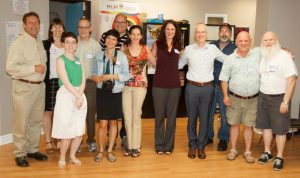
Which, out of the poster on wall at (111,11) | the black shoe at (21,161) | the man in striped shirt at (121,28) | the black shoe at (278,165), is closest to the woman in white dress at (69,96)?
the black shoe at (21,161)

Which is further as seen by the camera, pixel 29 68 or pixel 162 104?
pixel 162 104

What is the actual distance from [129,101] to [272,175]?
5.87 feet

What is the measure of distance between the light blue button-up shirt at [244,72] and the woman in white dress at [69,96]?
1697mm

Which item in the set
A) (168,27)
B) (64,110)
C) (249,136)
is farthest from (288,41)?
(64,110)

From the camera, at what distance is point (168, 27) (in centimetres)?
416

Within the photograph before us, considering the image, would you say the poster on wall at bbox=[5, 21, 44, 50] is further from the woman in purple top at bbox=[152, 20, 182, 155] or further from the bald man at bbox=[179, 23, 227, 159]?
the bald man at bbox=[179, 23, 227, 159]

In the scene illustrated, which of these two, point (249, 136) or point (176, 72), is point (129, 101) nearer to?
point (176, 72)

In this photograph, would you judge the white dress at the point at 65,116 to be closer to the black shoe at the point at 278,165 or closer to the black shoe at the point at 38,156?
the black shoe at the point at 38,156

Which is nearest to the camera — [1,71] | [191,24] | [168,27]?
[168,27]

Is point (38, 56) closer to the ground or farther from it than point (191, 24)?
closer to the ground

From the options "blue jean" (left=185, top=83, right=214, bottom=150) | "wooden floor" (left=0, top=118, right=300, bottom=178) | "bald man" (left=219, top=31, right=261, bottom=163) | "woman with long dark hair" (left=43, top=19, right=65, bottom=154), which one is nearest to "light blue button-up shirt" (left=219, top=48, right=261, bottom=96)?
"bald man" (left=219, top=31, right=261, bottom=163)

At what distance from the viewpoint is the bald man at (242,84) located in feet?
13.2

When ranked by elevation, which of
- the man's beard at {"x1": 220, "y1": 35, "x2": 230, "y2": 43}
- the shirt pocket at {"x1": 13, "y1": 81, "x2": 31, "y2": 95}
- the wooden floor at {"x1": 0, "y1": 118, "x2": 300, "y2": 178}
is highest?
the man's beard at {"x1": 220, "y1": 35, "x2": 230, "y2": 43}

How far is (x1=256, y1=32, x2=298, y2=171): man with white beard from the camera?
3.88 metres
